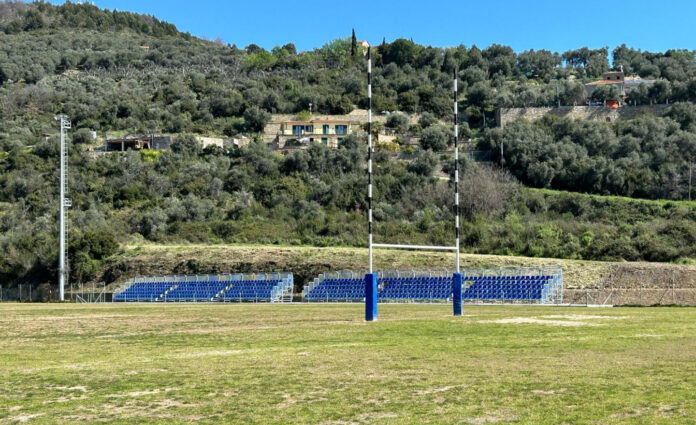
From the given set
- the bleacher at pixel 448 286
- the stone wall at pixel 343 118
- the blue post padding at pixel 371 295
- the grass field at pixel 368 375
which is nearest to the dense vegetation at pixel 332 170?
the stone wall at pixel 343 118

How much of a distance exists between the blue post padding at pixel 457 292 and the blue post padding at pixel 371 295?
2595 millimetres

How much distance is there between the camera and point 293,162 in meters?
92.7

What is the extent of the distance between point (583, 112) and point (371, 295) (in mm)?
90844

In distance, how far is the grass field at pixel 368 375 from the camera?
9.84 meters

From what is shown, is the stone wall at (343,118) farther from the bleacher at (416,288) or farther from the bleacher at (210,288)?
the bleacher at (416,288)

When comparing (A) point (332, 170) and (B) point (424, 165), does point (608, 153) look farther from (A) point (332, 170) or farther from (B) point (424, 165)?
(A) point (332, 170)

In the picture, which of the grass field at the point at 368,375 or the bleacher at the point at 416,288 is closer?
the grass field at the point at 368,375

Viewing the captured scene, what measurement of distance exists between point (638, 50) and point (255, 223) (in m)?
117

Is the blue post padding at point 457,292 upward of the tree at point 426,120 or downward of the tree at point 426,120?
downward

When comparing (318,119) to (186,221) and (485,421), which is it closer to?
(186,221)

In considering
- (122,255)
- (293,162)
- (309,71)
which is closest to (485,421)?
(122,255)

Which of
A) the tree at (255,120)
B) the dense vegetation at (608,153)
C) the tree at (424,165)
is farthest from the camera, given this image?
the tree at (255,120)

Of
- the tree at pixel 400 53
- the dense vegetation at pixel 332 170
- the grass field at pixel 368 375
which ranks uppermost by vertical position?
the tree at pixel 400 53

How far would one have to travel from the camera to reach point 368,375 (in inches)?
501
